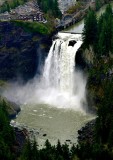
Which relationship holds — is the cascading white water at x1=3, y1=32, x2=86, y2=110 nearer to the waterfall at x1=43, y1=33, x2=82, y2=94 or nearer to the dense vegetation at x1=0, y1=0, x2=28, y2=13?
the waterfall at x1=43, y1=33, x2=82, y2=94

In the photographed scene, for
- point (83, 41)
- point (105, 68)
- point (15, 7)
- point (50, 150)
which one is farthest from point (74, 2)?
point (50, 150)

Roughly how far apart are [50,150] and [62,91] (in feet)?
131

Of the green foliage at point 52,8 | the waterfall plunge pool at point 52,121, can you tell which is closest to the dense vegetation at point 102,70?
the waterfall plunge pool at point 52,121

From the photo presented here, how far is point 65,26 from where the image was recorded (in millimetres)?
129125

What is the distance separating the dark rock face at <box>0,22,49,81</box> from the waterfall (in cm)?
299

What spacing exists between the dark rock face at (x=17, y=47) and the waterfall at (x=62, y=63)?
9.82ft

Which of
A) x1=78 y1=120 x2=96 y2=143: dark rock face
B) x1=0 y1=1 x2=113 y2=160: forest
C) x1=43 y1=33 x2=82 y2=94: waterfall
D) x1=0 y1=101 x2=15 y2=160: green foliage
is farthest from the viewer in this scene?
x1=43 y1=33 x2=82 y2=94: waterfall

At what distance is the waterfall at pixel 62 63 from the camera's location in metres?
116

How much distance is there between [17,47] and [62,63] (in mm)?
11857

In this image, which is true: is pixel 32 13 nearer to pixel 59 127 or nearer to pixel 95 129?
pixel 59 127

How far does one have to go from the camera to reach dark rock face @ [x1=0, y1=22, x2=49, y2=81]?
394ft

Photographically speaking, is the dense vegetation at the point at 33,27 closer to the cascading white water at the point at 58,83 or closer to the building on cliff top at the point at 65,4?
the cascading white water at the point at 58,83

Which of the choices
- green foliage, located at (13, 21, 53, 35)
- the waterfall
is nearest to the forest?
the waterfall

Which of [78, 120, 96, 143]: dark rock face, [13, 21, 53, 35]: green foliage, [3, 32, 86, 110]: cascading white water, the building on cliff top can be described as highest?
the building on cliff top
